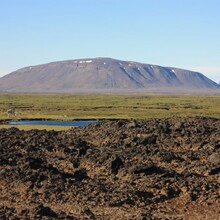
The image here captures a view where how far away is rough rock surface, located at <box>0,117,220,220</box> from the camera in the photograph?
Answer: 21.3 metres

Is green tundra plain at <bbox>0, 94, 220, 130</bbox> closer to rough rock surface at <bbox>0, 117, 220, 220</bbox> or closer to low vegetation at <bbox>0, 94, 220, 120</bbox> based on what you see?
low vegetation at <bbox>0, 94, 220, 120</bbox>

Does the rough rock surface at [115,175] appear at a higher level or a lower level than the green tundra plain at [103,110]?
higher

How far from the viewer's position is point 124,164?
1104 inches

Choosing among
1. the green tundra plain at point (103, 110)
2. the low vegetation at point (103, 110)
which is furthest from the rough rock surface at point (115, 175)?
the low vegetation at point (103, 110)

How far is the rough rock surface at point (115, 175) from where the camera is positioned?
69.8ft

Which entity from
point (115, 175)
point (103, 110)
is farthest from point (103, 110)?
point (115, 175)

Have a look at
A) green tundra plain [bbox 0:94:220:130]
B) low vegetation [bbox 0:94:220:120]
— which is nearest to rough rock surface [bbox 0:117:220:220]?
green tundra plain [bbox 0:94:220:130]

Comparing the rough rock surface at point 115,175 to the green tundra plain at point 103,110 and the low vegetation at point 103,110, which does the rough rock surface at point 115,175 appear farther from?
the low vegetation at point 103,110

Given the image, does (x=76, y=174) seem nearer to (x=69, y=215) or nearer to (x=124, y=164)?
(x=124, y=164)

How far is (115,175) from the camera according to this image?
88.1ft

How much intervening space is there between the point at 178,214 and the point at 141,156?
9.56 metres

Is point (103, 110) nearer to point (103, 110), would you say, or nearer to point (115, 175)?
point (103, 110)

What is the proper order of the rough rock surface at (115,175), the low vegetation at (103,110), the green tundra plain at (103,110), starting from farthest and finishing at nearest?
the low vegetation at (103,110) < the green tundra plain at (103,110) < the rough rock surface at (115,175)

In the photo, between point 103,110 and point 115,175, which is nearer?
point 115,175
